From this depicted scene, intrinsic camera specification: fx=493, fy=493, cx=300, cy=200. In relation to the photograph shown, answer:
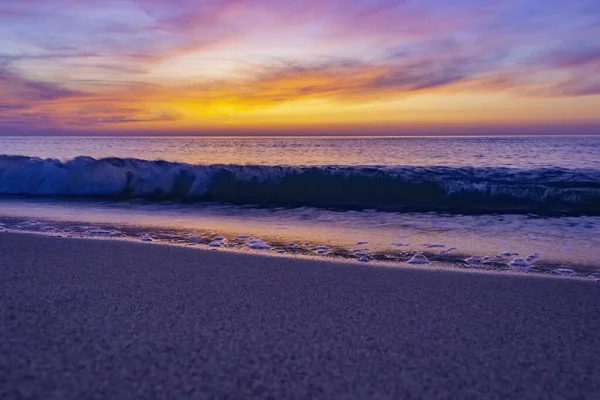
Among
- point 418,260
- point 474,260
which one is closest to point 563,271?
point 474,260

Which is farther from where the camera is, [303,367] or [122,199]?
[122,199]

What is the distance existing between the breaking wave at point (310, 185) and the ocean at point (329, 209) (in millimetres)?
38

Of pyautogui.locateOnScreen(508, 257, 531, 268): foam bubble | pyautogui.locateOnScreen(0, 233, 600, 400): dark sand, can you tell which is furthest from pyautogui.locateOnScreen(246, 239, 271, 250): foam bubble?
pyautogui.locateOnScreen(508, 257, 531, 268): foam bubble

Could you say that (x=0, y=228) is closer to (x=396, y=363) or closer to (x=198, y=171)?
(x=396, y=363)

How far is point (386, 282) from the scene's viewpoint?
4.56 meters

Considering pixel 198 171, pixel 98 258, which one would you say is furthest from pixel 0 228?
pixel 198 171

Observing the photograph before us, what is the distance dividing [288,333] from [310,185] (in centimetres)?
1249

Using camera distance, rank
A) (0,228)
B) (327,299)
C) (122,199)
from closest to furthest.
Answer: (327,299) < (0,228) < (122,199)

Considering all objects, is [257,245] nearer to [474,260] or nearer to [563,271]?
[474,260]

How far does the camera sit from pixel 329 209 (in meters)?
11.6

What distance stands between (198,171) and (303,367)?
46.4 ft

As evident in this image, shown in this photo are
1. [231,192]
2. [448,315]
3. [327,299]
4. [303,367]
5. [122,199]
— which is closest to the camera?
[303,367]

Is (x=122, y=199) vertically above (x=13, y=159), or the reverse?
A: (x=13, y=159)

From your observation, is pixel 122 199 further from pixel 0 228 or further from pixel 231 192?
pixel 0 228
